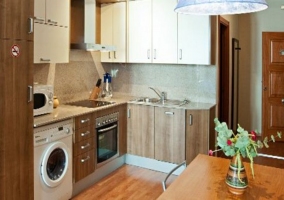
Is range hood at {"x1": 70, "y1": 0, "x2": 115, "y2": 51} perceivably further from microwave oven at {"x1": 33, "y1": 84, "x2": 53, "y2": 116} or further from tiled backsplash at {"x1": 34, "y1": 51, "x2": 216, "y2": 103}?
microwave oven at {"x1": 33, "y1": 84, "x2": 53, "y2": 116}

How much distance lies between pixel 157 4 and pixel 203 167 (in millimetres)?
2604

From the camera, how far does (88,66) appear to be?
4207 millimetres

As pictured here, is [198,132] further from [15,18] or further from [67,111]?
[15,18]

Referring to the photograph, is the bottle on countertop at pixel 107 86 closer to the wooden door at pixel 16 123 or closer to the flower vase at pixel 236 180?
the wooden door at pixel 16 123

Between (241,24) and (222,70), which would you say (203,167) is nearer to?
(222,70)

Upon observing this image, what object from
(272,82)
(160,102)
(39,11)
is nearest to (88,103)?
(160,102)

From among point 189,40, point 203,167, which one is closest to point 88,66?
point 189,40

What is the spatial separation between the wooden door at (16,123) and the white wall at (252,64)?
4.47 metres

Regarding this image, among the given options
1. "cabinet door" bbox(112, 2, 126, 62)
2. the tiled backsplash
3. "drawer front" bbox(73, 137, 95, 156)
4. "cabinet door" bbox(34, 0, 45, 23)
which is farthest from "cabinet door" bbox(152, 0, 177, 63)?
"cabinet door" bbox(34, 0, 45, 23)

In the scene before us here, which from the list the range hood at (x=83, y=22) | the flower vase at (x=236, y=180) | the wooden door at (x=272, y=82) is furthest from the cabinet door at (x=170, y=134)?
the wooden door at (x=272, y=82)

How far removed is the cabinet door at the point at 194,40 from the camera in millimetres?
3641

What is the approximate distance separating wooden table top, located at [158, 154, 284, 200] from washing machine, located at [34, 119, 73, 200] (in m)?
1.41

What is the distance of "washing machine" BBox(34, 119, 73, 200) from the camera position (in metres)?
2.62

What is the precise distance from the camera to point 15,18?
227cm
